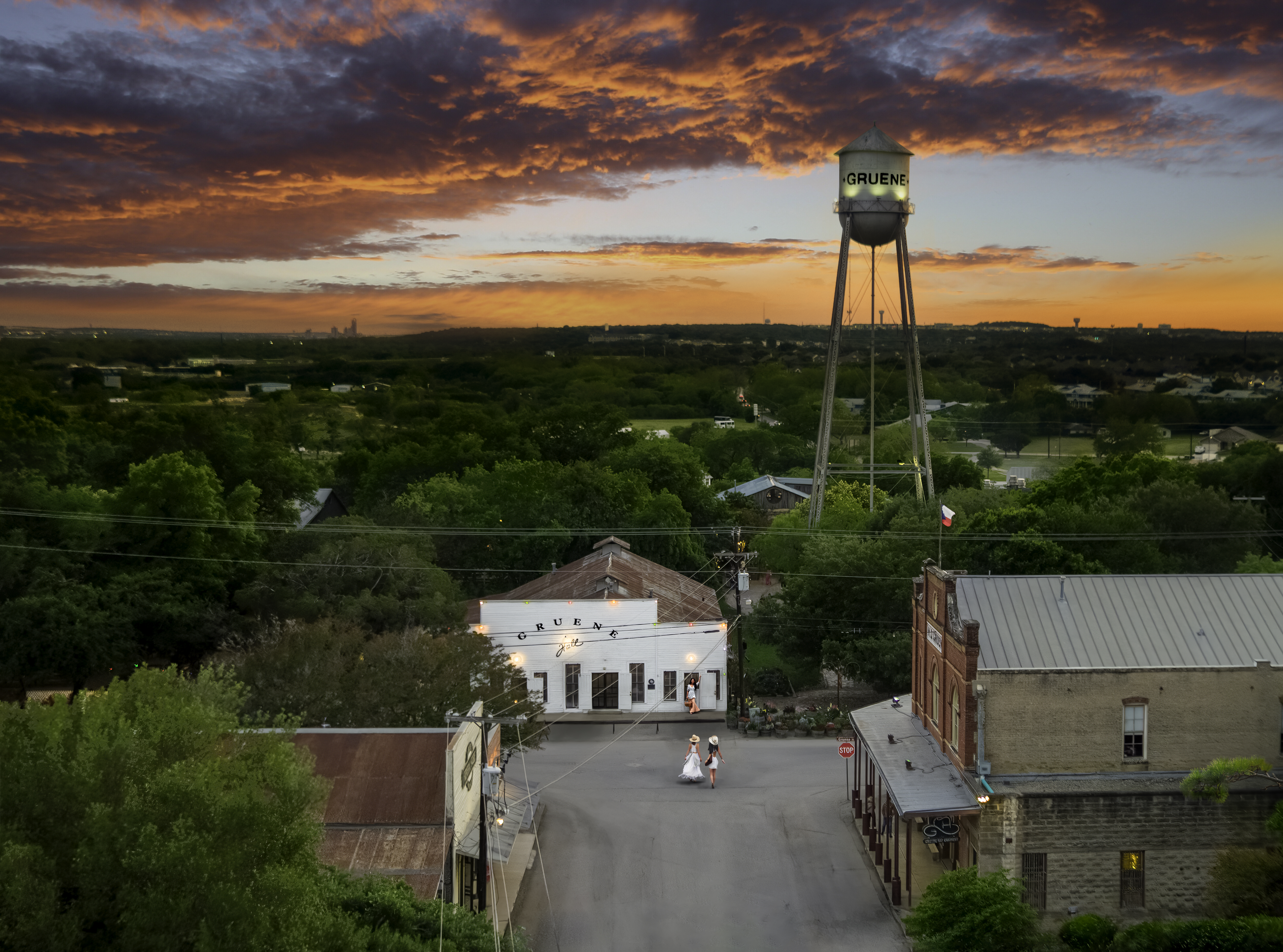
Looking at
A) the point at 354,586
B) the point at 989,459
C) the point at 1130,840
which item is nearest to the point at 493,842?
the point at 1130,840

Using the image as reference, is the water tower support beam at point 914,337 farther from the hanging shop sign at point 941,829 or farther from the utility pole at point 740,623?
the hanging shop sign at point 941,829

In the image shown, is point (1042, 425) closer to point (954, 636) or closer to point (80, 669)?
point (954, 636)

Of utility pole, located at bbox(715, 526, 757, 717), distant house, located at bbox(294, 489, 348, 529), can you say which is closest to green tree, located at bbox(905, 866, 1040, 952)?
utility pole, located at bbox(715, 526, 757, 717)

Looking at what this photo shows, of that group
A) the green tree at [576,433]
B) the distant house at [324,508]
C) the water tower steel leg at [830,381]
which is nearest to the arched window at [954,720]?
the water tower steel leg at [830,381]

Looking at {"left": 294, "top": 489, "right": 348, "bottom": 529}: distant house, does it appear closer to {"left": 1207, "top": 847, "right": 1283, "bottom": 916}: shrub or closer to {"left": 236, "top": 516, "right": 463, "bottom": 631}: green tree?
{"left": 236, "top": 516, "right": 463, "bottom": 631}: green tree

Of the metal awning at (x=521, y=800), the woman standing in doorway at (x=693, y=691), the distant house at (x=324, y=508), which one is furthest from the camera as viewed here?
the distant house at (x=324, y=508)

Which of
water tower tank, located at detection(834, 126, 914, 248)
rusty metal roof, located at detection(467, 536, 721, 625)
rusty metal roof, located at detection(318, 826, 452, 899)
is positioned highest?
water tower tank, located at detection(834, 126, 914, 248)
